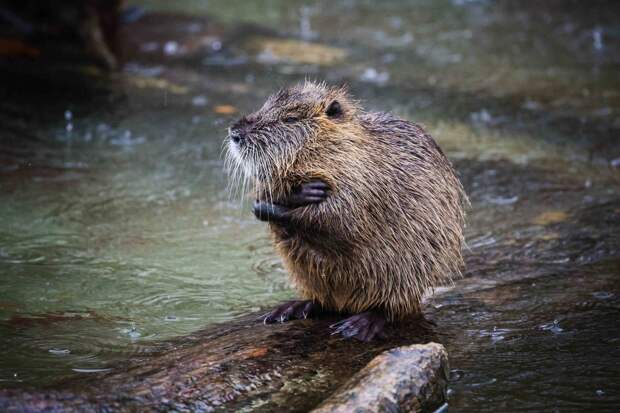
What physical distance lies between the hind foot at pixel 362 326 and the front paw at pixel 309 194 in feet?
1.72

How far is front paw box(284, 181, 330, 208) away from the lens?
379 cm

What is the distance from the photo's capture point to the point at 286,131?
3939 mm

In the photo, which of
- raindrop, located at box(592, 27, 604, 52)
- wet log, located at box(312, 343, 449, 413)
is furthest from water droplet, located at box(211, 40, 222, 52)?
wet log, located at box(312, 343, 449, 413)

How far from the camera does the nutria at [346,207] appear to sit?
3818 millimetres

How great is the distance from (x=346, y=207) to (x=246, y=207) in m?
2.15

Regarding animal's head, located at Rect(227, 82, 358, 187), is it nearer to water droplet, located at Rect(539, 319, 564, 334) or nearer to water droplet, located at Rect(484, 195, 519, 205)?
water droplet, located at Rect(539, 319, 564, 334)

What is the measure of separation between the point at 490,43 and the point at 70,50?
4.22m

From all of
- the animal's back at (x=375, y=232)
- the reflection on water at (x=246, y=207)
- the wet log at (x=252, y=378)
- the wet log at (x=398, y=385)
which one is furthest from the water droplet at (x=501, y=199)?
the wet log at (x=398, y=385)

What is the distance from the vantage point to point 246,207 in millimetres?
5891

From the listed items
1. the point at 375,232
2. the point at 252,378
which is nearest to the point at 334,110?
the point at 375,232

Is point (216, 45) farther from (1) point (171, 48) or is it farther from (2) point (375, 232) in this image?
(2) point (375, 232)

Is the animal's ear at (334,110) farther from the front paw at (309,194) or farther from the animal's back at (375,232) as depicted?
the front paw at (309,194)

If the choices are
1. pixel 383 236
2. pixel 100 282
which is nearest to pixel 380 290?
pixel 383 236

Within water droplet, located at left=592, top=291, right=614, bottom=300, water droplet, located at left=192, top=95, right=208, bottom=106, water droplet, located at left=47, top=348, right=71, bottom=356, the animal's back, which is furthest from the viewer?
water droplet, located at left=192, top=95, right=208, bottom=106
